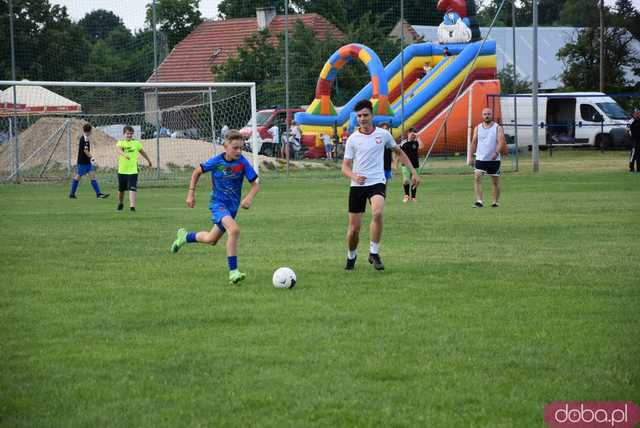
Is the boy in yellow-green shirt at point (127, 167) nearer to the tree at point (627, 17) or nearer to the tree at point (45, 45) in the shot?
the tree at point (45, 45)

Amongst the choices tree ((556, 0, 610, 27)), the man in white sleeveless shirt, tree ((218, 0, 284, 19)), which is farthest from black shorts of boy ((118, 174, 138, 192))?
tree ((556, 0, 610, 27))

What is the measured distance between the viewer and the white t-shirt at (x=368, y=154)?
1210cm

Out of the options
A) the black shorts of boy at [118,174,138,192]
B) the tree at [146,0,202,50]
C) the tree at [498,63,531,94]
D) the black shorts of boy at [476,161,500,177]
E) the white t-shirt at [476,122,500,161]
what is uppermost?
the tree at [146,0,202,50]

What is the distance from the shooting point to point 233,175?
11.6m

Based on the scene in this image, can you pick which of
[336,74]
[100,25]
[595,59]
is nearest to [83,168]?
[100,25]

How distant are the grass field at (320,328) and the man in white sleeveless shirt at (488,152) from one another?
3.89m

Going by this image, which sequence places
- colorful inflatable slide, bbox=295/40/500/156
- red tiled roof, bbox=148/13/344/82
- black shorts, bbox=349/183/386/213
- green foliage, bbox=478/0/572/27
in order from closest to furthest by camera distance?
black shorts, bbox=349/183/386/213, colorful inflatable slide, bbox=295/40/500/156, red tiled roof, bbox=148/13/344/82, green foliage, bbox=478/0/572/27

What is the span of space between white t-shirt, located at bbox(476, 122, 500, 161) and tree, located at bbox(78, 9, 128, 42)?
1943 cm

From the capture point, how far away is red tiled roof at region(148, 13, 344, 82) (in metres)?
42.9

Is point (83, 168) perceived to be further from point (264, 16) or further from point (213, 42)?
point (264, 16)

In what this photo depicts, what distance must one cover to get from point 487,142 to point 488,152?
0.20 metres

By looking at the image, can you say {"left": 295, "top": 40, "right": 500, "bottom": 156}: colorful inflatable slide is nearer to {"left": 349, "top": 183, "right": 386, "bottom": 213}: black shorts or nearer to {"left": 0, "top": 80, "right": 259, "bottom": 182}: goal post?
{"left": 0, "top": 80, "right": 259, "bottom": 182}: goal post

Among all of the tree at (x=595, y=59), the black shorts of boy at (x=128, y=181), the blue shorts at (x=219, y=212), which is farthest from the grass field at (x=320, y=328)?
the tree at (x=595, y=59)

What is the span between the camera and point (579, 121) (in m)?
46.2
